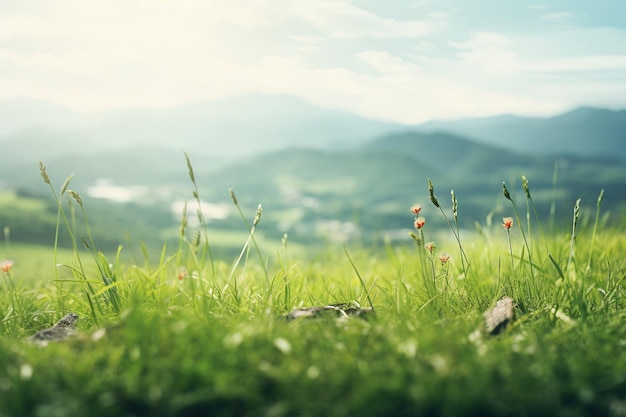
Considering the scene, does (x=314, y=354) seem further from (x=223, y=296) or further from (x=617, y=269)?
(x=617, y=269)

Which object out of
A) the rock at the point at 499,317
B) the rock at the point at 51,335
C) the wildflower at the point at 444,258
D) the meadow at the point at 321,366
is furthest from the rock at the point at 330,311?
the rock at the point at 51,335

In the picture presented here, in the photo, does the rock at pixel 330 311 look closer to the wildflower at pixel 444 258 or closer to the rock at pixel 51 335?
the wildflower at pixel 444 258

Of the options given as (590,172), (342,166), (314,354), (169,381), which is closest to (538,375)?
(314,354)

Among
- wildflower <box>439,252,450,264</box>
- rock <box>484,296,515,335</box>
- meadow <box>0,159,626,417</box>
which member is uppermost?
wildflower <box>439,252,450,264</box>

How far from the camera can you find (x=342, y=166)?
121 meters

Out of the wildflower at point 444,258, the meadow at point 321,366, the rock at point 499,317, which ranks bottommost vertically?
the rock at point 499,317

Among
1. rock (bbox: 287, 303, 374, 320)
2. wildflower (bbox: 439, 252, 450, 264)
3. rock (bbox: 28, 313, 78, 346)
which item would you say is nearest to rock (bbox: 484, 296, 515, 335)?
wildflower (bbox: 439, 252, 450, 264)

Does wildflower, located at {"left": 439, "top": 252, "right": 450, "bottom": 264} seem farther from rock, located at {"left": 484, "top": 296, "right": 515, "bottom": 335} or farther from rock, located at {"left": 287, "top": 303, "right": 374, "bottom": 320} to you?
rock, located at {"left": 287, "top": 303, "right": 374, "bottom": 320}

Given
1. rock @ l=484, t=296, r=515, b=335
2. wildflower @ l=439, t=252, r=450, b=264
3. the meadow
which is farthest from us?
wildflower @ l=439, t=252, r=450, b=264

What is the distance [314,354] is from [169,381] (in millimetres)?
634

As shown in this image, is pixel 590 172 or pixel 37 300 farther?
pixel 590 172

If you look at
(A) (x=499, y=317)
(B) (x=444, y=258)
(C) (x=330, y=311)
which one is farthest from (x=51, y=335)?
(A) (x=499, y=317)

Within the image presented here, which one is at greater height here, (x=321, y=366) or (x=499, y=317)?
(x=321, y=366)

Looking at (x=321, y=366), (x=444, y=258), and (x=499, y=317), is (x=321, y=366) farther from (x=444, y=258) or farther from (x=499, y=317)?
(x=444, y=258)
